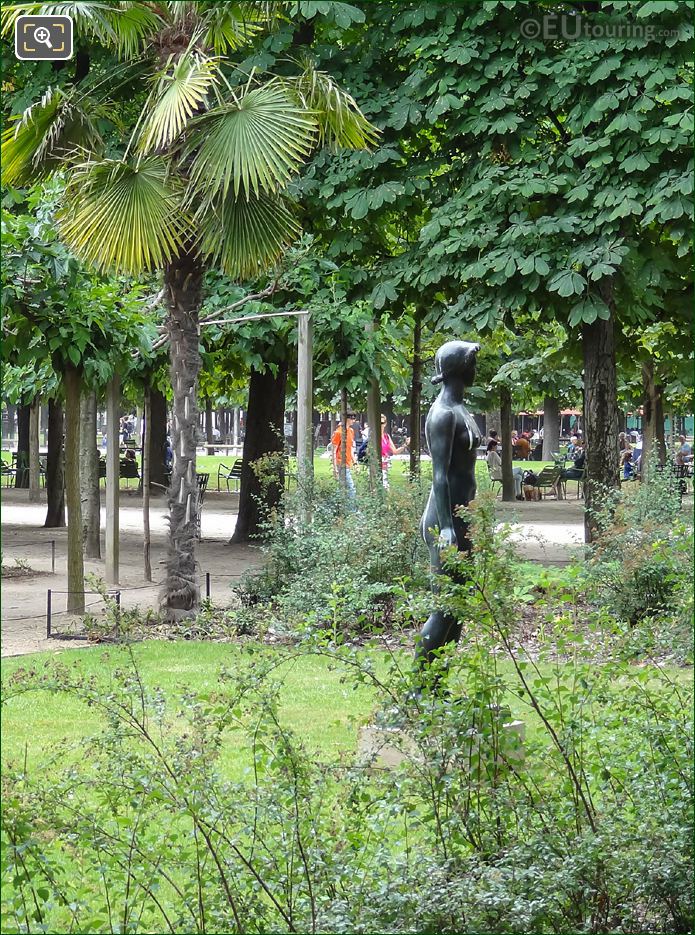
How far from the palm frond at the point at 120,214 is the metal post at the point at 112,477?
332 cm

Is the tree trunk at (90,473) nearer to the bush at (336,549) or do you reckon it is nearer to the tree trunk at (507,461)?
the bush at (336,549)

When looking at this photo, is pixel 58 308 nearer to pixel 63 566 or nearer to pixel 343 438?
pixel 63 566

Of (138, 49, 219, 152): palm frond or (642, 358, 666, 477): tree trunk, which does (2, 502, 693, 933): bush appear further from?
(642, 358, 666, 477): tree trunk

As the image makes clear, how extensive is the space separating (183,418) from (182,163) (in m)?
2.19

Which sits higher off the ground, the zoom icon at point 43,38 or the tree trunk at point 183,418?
the zoom icon at point 43,38

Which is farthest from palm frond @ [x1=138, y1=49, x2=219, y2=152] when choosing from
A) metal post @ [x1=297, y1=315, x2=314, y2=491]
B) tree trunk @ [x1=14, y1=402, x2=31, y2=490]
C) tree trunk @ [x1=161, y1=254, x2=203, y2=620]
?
tree trunk @ [x1=14, y1=402, x2=31, y2=490]

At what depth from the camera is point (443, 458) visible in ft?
22.8

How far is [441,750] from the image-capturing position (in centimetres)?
421

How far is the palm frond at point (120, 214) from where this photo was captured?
9.65m

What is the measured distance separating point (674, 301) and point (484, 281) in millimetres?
2696

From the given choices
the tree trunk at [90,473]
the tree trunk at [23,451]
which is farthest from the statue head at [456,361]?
the tree trunk at [23,451]

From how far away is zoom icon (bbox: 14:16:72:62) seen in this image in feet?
13.1

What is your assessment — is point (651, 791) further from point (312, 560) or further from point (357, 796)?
point (312, 560)

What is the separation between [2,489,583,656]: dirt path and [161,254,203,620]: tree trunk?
0.25 metres
